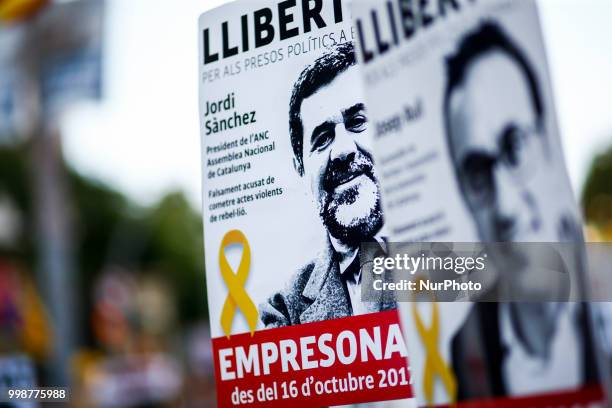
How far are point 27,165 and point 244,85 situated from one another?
44302mm

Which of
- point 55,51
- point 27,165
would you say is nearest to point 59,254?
point 55,51

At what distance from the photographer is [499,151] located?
5.67 feet

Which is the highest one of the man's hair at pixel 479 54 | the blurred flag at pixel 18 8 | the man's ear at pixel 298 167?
the blurred flag at pixel 18 8

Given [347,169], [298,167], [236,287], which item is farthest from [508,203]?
[236,287]

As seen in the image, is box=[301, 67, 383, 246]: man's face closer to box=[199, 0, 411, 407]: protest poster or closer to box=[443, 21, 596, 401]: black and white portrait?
box=[199, 0, 411, 407]: protest poster

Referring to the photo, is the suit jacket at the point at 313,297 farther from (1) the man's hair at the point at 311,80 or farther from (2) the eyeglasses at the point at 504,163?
(2) the eyeglasses at the point at 504,163

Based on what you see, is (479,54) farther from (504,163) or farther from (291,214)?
(291,214)

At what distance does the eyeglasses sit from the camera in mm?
1722

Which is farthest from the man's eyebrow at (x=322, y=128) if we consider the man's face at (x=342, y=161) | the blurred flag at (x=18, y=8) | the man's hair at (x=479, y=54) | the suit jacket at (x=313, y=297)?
the blurred flag at (x=18, y=8)

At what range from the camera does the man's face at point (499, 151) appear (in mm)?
1719

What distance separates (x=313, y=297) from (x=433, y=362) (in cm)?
41

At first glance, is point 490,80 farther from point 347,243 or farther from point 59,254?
point 59,254

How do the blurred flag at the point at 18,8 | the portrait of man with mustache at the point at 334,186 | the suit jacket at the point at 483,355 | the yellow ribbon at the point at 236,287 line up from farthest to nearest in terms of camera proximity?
the blurred flag at the point at 18,8 → the yellow ribbon at the point at 236,287 → the portrait of man with mustache at the point at 334,186 → the suit jacket at the point at 483,355

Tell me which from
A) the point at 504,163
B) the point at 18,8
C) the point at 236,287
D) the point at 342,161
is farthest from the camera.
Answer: the point at 18,8
